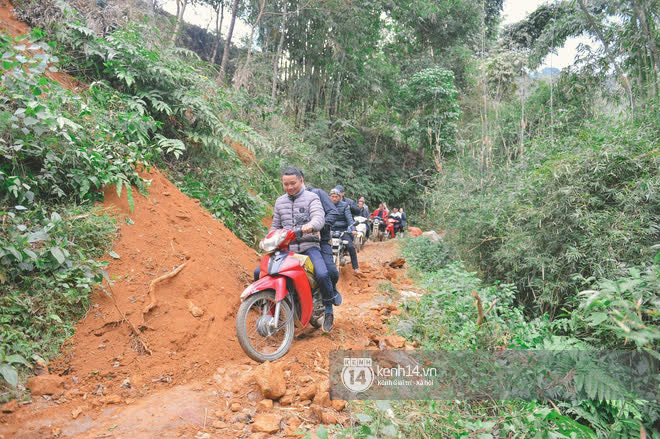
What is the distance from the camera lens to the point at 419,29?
1806cm

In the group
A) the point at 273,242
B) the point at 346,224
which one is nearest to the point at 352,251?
the point at 346,224

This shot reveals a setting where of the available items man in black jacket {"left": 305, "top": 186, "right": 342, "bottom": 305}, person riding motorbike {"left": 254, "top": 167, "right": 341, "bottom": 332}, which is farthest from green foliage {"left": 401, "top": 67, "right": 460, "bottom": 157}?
Result: person riding motorbike {"left": 254, "top": 167, "right": 341, "bottom": 332}

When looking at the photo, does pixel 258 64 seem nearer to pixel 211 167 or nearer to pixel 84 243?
pixel 211 167

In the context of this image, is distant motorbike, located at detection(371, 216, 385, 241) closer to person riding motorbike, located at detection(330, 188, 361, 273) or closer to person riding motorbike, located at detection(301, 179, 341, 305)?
person riding motorbike, located at detection(330, 188, 361, 273)

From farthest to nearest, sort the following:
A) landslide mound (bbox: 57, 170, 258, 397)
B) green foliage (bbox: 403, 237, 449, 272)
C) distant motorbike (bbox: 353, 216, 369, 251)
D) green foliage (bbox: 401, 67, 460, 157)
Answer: green foliage (bbox: 401, 67, 460, 157) → distant motorbike (bbox: 353, 216, 369, 251) → green foliage (bbox: 403, 237, 449, 272) → landslide mound (bbox: 57, 170, 258, 397)

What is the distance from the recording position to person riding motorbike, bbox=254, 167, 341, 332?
3568 millimetres

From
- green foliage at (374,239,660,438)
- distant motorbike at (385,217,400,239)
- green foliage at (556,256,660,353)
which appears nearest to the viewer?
green foliage at (556,256,660,353)

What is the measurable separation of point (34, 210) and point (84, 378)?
5.25 feet

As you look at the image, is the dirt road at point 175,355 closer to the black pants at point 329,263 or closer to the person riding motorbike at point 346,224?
the black pants at point 329,263

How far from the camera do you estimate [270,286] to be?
124 inches

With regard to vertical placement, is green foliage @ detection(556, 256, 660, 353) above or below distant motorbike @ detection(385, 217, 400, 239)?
below

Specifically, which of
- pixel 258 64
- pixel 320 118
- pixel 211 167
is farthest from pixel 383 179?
pixel 211 167

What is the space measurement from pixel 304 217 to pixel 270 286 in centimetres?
80

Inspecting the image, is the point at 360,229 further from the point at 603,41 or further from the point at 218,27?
the point at 218,27
